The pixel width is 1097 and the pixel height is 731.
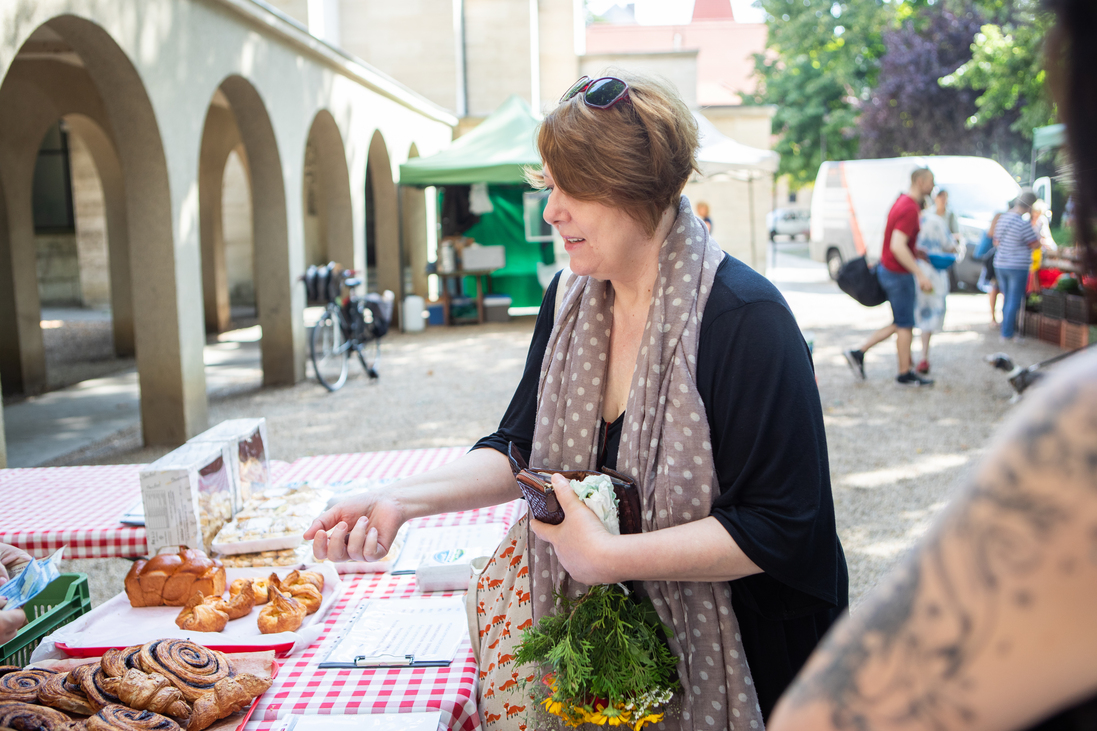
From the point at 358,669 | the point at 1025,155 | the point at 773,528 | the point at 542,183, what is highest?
the point at 1025,155

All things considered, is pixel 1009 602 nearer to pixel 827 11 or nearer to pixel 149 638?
pixel 149 638

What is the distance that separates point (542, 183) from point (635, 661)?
1041mm

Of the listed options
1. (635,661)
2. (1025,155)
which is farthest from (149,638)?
(1025,155)

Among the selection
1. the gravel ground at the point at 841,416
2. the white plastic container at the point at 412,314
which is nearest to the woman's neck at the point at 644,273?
the gravel ground at the point at 841,416

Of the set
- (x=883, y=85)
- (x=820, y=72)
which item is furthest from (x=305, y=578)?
(x=820, y=72)

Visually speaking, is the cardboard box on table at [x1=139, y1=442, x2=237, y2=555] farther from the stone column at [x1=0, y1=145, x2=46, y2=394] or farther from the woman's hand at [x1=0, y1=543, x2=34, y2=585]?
the stone column at [x1=0, y1=145, x2=46, y2=394]

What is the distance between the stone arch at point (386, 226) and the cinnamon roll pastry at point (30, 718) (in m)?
13.4

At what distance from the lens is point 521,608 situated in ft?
6.12

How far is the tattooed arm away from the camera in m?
0.58

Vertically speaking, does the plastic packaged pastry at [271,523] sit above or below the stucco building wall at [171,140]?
below

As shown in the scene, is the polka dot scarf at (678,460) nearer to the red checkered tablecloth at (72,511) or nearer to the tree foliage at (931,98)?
the red checkered tablecloth at (72,511)

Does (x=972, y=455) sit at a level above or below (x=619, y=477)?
below

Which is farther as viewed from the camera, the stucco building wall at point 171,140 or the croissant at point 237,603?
the stucco building wall at point 171,140

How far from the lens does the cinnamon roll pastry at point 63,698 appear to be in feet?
5.45
